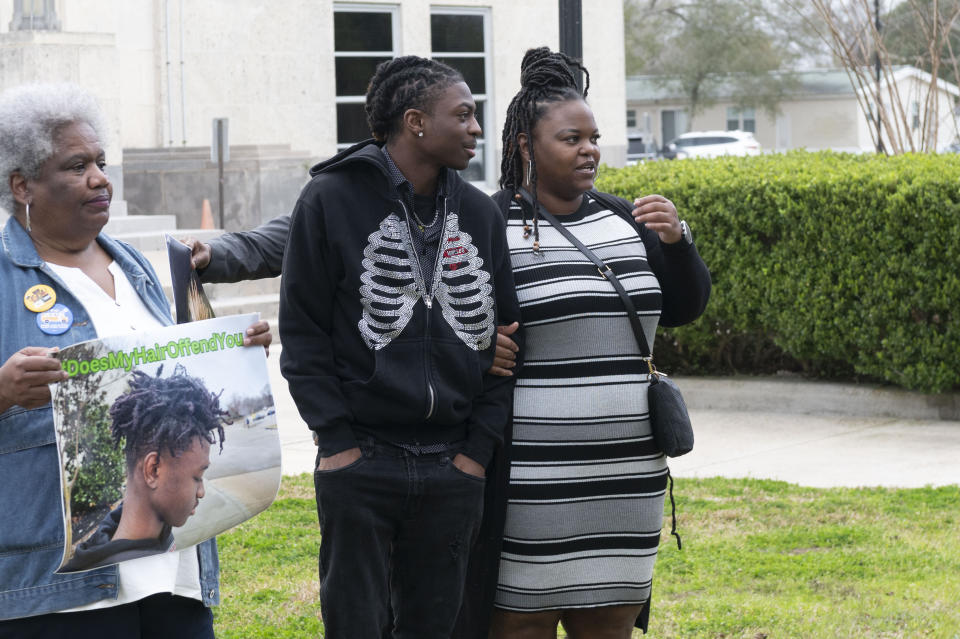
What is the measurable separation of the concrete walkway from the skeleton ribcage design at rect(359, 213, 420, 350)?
460cm

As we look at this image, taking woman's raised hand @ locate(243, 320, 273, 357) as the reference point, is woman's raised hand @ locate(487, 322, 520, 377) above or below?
below

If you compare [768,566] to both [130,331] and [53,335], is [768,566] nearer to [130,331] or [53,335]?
[130,331]

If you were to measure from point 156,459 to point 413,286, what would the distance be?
2.55ft

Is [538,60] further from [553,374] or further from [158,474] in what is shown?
[158,474]

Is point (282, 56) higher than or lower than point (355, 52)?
lower

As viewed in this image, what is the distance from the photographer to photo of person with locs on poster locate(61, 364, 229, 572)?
9.12 ft

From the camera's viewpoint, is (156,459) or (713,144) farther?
(713,144)

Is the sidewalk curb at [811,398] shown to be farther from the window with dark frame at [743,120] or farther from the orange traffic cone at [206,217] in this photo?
the window with dark frame at [743,120]

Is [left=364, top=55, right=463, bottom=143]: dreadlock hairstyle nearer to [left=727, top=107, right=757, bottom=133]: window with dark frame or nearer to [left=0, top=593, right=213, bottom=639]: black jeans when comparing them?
[left=0, top=593, right=213, bottom=639]: black jeans

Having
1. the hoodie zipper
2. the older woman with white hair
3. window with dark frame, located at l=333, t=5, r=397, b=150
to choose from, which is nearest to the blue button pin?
the older woman with white hair

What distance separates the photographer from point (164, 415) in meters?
2.84

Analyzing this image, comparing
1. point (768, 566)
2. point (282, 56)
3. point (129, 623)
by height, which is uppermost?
point (282, 56)

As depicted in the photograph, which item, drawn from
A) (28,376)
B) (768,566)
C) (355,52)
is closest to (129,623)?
(28,376)

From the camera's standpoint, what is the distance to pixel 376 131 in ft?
11.2
